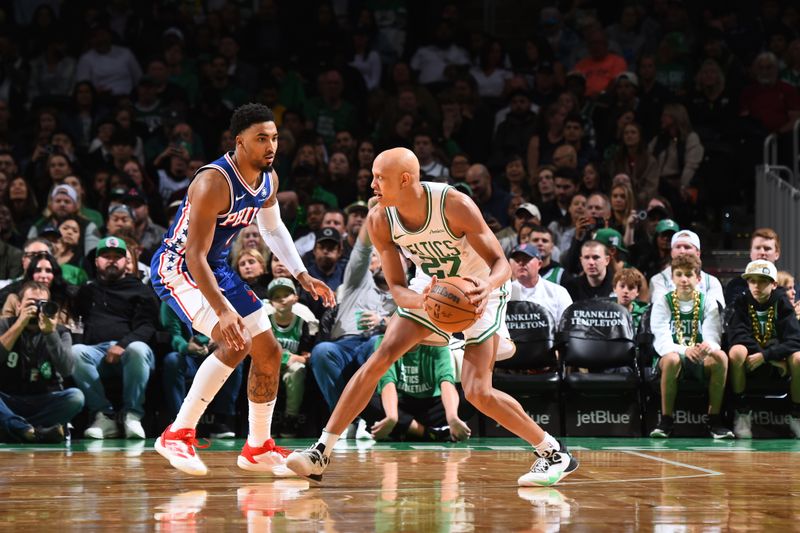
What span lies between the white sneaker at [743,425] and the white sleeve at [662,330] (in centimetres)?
67

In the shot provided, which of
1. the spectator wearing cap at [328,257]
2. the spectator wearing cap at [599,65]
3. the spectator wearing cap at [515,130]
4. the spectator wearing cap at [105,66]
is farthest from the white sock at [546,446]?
the spectator wearing cap at [105,66]

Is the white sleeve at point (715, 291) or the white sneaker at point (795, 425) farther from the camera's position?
the white sleeve at point (715, 291)

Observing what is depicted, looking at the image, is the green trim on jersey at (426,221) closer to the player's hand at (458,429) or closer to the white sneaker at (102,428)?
the player's hand at (458,429)

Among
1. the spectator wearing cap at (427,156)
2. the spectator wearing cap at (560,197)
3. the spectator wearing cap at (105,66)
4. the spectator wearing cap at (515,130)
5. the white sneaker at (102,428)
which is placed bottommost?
the white sneaker at (102,428)

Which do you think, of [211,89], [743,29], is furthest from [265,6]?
[743,29]

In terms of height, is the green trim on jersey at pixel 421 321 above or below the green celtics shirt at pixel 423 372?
above

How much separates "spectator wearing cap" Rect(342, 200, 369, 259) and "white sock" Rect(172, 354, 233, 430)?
4.27 meters

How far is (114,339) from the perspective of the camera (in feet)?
31.2

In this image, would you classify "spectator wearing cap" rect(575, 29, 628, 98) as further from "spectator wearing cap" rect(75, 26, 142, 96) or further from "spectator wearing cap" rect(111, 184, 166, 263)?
"spectator wearing cap" rect(111, 184, 166, 263)

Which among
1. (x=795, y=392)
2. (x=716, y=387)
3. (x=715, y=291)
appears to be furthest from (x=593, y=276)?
(x=795, y=392)

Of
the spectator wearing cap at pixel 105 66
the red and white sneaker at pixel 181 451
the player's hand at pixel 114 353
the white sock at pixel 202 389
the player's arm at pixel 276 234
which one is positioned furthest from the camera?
the spectator wearing cap at pixel 105 66

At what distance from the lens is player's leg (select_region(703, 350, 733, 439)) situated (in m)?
9.21

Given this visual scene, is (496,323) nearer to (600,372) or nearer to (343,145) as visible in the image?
(600,372)

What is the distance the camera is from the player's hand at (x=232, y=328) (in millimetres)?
5734
